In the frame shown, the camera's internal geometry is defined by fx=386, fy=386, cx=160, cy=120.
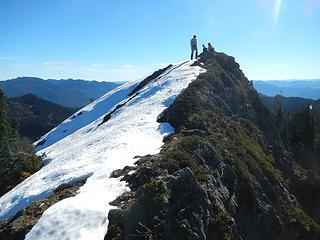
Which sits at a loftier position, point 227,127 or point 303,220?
point 227,127

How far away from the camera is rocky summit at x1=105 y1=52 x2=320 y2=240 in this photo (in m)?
13.9

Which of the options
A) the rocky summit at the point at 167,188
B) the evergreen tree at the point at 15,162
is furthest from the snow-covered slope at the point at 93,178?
the evergreen tree at the point at 15,162

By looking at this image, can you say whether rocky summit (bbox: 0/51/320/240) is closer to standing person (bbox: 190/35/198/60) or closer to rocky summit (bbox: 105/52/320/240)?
rocky summit (bbox: 105/52/320/240)

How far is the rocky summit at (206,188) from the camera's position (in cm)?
1387

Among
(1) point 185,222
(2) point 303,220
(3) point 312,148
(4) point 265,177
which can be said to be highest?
(1) point 185,222

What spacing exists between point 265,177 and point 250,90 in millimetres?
27869

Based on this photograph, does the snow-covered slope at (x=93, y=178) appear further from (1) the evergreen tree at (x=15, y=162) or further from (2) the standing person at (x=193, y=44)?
(2) the standing person at (x=193, y=44)

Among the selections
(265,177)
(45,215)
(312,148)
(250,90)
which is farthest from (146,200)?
(312,148)

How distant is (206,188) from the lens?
658 inches

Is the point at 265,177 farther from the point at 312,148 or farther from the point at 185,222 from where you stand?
the point at 312,148

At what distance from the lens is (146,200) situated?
14.1 metres

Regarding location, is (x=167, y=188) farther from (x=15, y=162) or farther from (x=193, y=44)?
Answer: (x=193, y=44)

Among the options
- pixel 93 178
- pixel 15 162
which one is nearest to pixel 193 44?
pixel 15 162

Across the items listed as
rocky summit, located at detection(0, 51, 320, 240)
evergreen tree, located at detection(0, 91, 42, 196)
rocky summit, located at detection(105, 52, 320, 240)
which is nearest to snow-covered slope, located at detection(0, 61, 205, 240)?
rocky summit, located at detection(0, 51, 320, 240)
